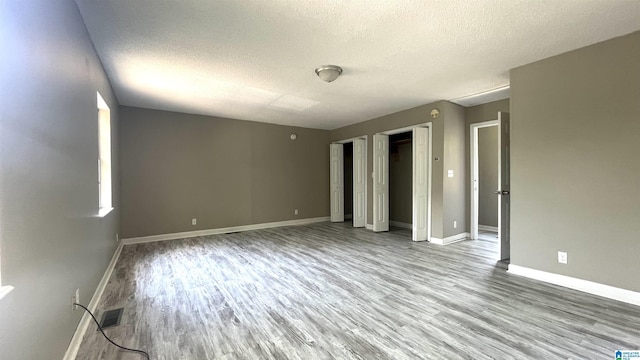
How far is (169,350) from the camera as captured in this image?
70.5 inches

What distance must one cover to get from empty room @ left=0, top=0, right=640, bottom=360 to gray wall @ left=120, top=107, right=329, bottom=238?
0.07m

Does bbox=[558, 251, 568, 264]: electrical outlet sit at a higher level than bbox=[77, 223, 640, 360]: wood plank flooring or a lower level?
higher

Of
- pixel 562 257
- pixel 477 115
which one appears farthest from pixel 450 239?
pixel 477 115

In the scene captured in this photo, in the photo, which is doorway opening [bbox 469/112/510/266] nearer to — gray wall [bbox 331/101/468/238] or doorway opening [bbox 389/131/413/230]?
gray wall [bbox 331/101/468/238]

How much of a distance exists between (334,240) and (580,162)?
11.7 feet

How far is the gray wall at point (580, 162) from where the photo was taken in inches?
97.3

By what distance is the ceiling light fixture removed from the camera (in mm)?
3113

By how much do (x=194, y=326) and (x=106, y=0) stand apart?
257cm

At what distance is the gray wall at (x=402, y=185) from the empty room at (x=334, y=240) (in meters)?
1.38

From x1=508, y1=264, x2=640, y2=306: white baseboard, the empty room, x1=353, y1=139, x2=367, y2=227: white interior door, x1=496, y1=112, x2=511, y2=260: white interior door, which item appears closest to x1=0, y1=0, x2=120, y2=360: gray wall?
the empty room

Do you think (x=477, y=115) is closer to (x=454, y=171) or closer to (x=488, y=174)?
(x=454, y=171)

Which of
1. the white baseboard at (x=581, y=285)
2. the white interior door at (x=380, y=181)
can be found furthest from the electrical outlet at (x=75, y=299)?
the white interior door at (x=380, y=181)

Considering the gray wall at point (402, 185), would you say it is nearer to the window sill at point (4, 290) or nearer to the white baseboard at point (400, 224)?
the white baseboard at point (400, 224)

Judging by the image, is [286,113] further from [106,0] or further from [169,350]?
[169,350]
